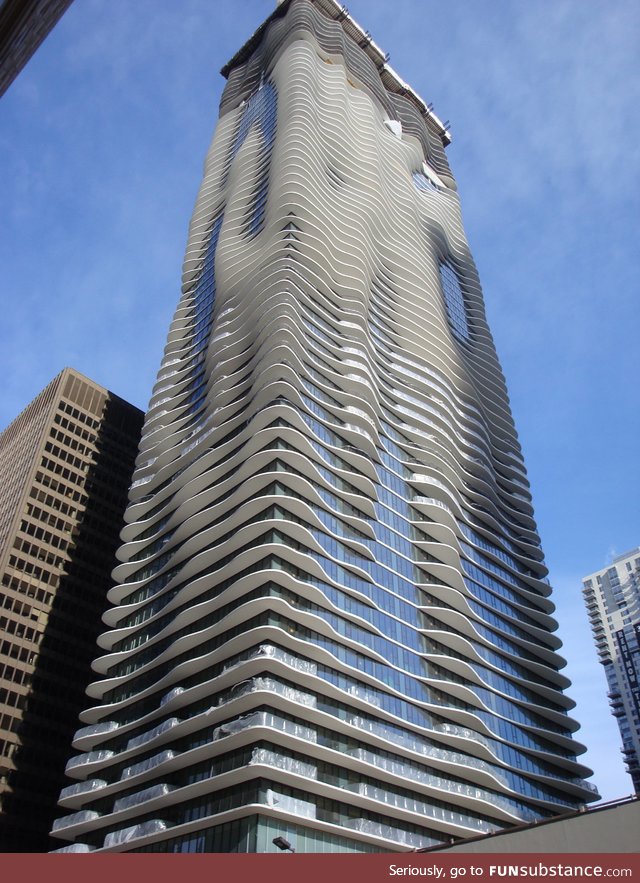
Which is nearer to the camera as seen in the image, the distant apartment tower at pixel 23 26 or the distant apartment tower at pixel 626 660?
the distant apartment tower at pixel 23 26

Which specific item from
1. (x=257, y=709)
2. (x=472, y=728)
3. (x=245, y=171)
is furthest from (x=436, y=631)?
(x=245, y=171)

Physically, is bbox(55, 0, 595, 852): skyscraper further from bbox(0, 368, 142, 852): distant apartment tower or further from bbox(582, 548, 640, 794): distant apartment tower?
bbox(582, 548, 640, 794): distant apartment tower

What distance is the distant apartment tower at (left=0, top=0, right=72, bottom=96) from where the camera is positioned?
16812 millimetres

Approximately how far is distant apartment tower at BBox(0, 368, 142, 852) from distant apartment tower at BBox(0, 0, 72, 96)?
86.9 meters

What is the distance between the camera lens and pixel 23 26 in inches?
674

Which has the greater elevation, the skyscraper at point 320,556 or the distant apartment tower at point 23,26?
the skyscraper at point 320,556

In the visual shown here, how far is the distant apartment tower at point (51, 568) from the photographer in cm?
8969

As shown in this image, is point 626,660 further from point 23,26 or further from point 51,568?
point 23,26

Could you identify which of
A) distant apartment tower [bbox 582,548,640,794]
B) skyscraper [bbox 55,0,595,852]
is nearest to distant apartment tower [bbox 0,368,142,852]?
skyscraper [bbox 55,0,595,852]

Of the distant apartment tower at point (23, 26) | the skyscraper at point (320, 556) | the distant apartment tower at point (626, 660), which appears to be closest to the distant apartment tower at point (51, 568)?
the skyscraper at point (320, 556)

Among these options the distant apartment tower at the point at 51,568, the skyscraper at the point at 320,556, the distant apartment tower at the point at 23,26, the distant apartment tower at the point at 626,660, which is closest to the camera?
the distant apartment tower at the point at 23,26

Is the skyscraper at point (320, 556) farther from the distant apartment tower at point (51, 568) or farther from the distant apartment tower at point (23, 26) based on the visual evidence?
the distant apartment tower at point (23, 26)

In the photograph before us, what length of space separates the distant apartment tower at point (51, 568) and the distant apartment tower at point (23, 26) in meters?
86.9
